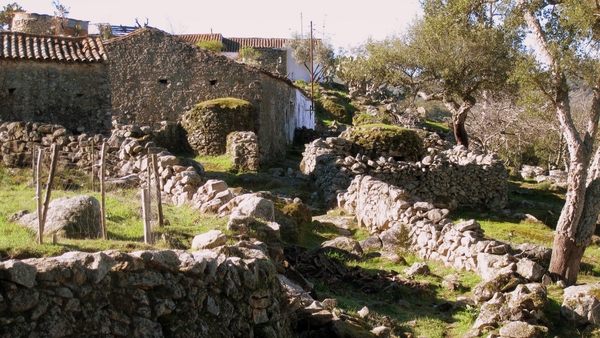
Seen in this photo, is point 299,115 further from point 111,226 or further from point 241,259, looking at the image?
point 241,259

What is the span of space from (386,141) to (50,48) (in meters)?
11.6

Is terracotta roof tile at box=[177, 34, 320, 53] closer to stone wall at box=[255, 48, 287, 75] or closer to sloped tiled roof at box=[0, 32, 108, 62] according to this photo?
stone wall at box=[255, 48, 287, 75]

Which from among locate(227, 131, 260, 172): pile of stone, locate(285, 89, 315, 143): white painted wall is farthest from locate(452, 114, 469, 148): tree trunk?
locate(227, 131, 260, 172): pile of stone

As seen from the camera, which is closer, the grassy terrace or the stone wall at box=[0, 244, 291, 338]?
the stone wall at box=[0, 244, 291, 338]

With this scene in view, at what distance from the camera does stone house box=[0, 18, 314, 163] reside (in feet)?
62.1

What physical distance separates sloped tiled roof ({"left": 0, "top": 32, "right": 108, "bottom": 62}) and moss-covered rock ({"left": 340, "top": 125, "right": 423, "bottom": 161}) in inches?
370

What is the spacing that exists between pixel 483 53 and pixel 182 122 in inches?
482

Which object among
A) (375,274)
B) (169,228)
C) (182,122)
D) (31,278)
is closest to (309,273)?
(375,274)

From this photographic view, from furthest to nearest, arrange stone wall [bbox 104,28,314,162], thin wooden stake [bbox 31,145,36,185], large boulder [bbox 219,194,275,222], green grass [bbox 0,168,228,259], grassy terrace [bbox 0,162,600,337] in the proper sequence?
stone wall [bbox 104,28,314,162], thin wooden stake [bbox 31,145,36,185], large boulder [bbox 219,194,275,222], grassy terrace [bbox 0,162,600,337], green grass [bbox 0,168,228,259]

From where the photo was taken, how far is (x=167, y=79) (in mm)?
26766

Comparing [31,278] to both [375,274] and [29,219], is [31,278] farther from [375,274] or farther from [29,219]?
[375,274]

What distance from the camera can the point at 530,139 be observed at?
136 feet

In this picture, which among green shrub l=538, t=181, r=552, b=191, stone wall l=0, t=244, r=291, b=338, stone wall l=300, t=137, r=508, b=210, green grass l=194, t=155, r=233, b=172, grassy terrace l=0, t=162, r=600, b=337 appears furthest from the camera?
green shrub l=538, t=181, r=552, b=191

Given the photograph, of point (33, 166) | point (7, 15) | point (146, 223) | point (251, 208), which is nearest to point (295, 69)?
point (7, 15)
